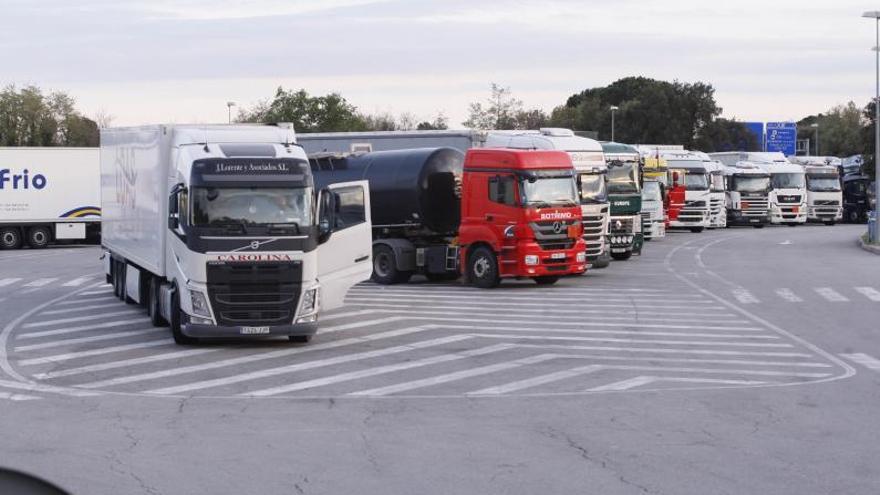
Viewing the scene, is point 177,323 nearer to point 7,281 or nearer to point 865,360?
point 865,360

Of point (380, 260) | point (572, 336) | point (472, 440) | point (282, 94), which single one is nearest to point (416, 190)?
point (380, 260)

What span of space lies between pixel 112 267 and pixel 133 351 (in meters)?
10.3

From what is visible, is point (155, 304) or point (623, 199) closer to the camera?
point (155, 304)

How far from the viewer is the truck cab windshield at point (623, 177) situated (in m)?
38.5

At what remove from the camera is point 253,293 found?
19359 millimetres

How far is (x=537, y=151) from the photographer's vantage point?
29594mm

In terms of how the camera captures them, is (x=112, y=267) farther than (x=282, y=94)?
No

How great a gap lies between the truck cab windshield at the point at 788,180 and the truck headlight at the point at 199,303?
169ft

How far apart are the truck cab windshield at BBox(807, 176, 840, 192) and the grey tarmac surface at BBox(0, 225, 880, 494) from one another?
42.4 m

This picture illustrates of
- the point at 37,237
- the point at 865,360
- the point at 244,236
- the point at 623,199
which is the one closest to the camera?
the point at 865,360

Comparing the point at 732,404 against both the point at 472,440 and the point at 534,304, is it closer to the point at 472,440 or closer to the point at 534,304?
the point at 472,440

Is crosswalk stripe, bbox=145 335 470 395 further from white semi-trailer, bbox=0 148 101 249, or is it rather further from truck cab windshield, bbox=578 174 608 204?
white semi-trailer, bbox=0 148 101 249

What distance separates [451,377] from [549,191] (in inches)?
530

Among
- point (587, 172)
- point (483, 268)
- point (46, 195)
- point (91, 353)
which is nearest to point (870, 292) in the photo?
point (587, 172)
